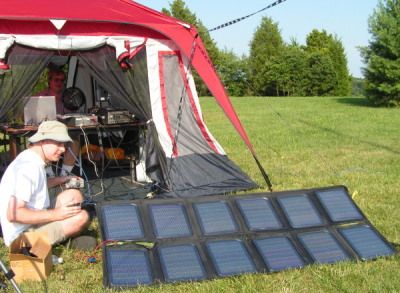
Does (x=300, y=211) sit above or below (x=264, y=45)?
below

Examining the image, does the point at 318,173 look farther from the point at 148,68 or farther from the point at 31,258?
the point at 31,258

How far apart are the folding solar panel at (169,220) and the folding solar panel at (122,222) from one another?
0.36ft

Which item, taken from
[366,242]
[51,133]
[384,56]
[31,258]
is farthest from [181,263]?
[384,56]

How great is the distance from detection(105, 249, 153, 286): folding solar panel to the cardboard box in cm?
39

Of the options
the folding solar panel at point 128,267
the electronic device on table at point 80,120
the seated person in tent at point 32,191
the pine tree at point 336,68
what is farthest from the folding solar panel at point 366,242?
the pine tree at point 336,68

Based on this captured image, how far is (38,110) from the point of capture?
5.36m

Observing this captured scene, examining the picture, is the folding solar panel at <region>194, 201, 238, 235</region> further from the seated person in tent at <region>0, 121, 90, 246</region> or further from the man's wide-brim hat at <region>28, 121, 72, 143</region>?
the man's wide-brim hat at <region>28, 121, 72, 143</region>

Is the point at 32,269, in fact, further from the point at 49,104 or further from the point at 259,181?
the point at 259,181

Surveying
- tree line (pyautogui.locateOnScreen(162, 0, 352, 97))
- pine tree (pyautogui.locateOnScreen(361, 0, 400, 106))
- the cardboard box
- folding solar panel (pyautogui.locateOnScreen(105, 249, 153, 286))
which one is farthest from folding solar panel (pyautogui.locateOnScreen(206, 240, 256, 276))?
tree line (pyautogui.locateOnScreen(162, 0, 352, 97))

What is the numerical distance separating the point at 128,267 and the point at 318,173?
3.53 m

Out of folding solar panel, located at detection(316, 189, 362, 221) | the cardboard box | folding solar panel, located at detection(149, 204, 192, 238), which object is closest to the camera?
the cardboard box

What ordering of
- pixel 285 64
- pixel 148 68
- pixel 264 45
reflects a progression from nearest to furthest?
1. pixel 148 68
2. pixel 285 64
3. pixel 264 45

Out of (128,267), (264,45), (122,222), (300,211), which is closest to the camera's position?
(128,267)

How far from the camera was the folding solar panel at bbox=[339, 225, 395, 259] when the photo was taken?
130 inches
